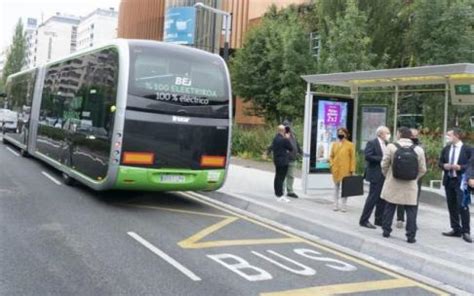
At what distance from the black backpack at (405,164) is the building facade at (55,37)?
15064 centimetres

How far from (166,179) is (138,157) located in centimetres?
66

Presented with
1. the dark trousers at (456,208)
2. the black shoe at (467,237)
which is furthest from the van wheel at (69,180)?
the black shoe at (467,237)

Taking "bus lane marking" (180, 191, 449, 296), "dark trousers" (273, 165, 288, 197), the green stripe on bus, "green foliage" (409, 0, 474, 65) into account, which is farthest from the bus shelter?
"green foliage" (409, 0, 474, 65)

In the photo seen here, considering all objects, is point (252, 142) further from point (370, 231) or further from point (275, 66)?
point (370, 231)

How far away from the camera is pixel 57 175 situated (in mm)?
15656

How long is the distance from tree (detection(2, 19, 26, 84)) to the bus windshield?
8776 centimetres

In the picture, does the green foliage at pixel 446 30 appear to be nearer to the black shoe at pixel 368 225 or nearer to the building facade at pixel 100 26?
the black shoe at pixel 368 225

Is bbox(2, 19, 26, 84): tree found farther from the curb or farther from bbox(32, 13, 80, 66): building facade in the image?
the curb

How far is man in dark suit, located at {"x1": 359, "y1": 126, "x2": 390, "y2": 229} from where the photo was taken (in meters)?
9.91

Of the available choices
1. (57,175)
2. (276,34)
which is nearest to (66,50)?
(276,34)

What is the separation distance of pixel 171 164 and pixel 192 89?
4.67 feet

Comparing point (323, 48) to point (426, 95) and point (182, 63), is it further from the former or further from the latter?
point (182, 63)

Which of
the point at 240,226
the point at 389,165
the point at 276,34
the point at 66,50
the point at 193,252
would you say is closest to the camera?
the point at 193,252

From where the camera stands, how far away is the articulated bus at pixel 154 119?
10656 millimetres
